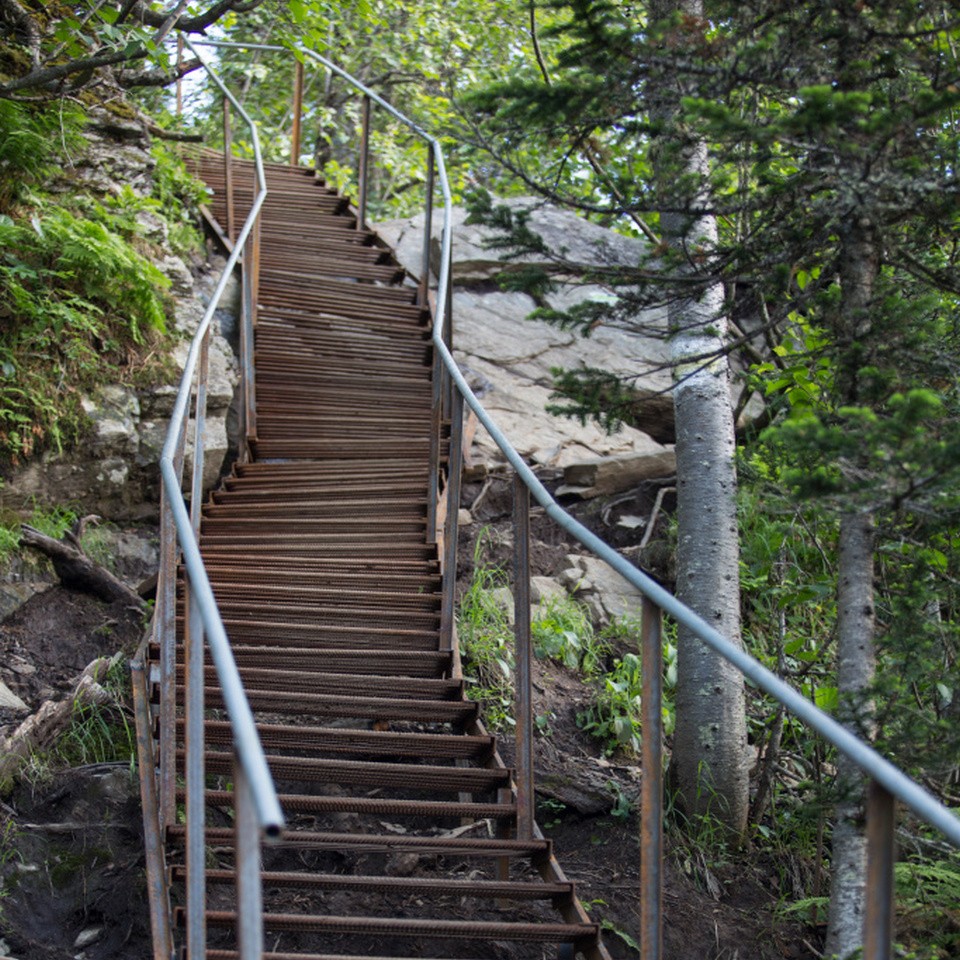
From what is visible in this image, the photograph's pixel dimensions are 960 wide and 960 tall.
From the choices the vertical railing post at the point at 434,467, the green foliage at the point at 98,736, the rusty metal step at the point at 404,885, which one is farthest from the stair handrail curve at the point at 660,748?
the green foliage at the point at 98,736

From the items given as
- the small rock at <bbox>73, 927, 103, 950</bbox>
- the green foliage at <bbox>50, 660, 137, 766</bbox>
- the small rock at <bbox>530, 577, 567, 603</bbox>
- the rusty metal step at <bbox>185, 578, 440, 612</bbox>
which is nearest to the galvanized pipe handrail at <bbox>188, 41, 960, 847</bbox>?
the rusty metal step at <bbox>185, 578, 440, 612</bbox>

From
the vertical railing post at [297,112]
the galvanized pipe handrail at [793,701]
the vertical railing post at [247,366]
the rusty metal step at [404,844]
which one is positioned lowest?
the rusty metal step at [404,844]

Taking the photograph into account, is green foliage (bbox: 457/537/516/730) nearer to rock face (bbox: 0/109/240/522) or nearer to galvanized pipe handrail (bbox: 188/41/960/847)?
rock face (bbox: 0/109/240/522)

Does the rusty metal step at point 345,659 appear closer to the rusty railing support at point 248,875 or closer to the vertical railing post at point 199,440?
the vertical railing post at point 199,440

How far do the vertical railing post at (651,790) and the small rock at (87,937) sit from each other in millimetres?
1921

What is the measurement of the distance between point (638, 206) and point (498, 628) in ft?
8.93

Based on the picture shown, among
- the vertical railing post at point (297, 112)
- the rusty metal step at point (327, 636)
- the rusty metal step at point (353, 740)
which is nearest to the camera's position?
the rusty metal step at point (353, 740)

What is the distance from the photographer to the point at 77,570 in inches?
186

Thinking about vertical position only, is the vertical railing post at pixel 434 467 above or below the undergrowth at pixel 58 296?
below

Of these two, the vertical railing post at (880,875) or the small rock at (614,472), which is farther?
the small rock at (614,472)

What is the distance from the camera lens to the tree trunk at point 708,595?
379 cm

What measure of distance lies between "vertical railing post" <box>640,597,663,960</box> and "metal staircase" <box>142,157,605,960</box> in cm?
50

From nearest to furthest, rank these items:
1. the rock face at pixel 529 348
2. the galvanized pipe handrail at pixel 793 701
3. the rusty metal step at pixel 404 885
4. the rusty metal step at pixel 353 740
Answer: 1. the galvanized pipe handrail at pixel 793 701
2. the rusty metal step at pixel 404 885
3. the rusty metal step at pixel 353 740
4. the rock face at pixel 529 348

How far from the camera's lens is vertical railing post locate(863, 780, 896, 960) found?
1371 mm
